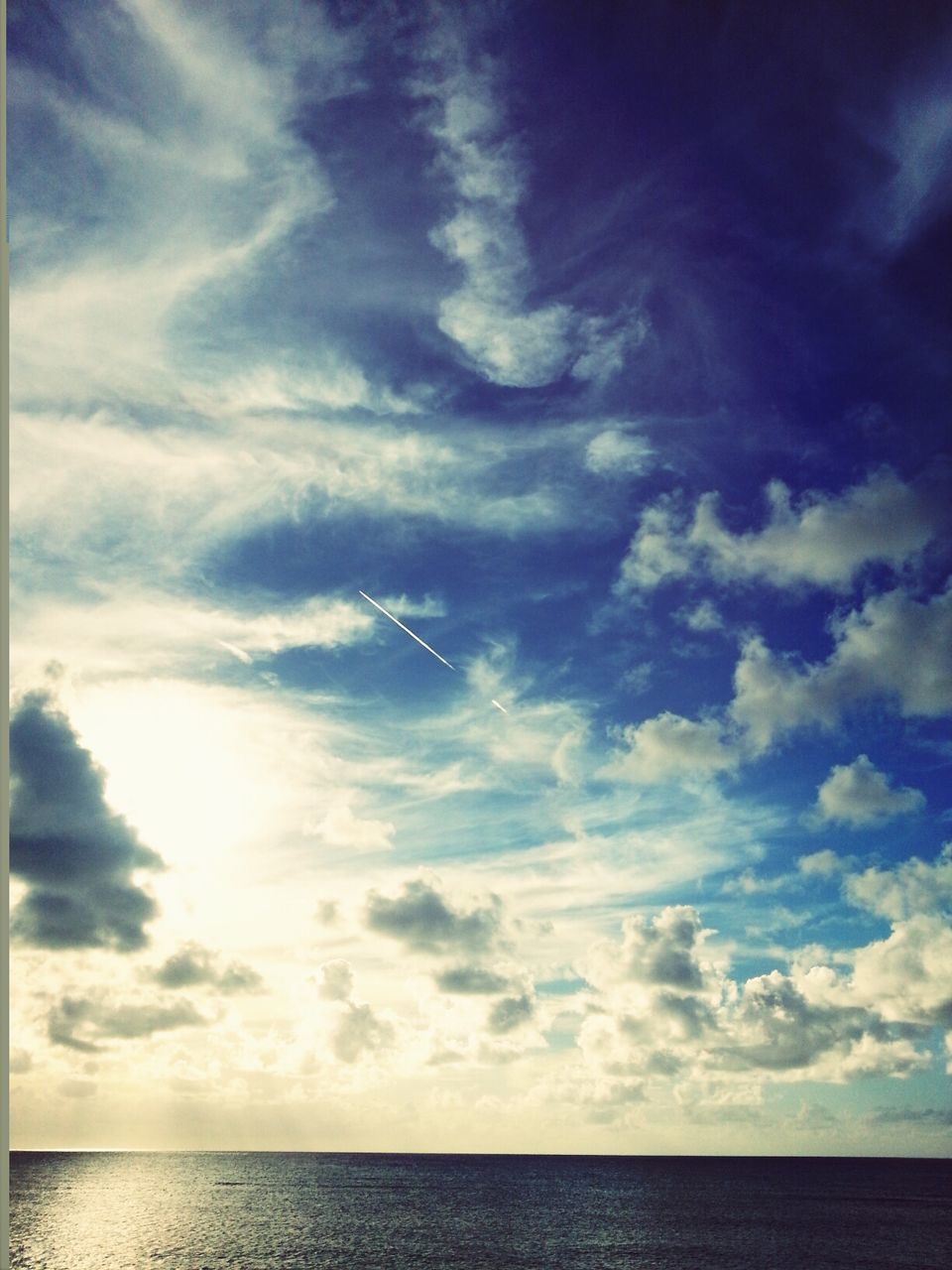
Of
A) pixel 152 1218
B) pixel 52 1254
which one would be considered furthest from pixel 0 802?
pixel 152 1218

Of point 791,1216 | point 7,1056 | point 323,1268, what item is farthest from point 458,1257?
point 7,1056

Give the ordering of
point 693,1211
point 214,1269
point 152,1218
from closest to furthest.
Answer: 1. point 214,1269
2. point 152,1218
3. point 693,1211

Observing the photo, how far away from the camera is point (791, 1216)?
5017 inches

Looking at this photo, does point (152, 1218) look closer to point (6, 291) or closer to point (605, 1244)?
point (605, 1244)

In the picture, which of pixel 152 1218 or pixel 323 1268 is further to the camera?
pixel 152 1218

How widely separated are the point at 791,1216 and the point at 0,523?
500 feet

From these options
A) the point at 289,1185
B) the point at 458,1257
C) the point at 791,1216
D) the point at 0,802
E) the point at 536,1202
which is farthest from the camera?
the point at 289,1185

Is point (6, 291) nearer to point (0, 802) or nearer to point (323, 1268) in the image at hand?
point (0, 802)

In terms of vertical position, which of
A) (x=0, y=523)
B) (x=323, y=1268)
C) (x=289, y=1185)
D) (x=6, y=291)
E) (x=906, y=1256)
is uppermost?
(x=6, y=291)

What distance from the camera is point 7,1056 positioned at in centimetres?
660

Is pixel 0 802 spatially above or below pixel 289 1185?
above

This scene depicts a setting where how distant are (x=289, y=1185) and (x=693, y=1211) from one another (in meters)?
89.9

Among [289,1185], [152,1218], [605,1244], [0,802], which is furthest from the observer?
[289,1185]

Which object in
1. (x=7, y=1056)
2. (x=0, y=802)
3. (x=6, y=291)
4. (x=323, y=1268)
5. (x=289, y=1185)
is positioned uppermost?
(x=6, y=291)
